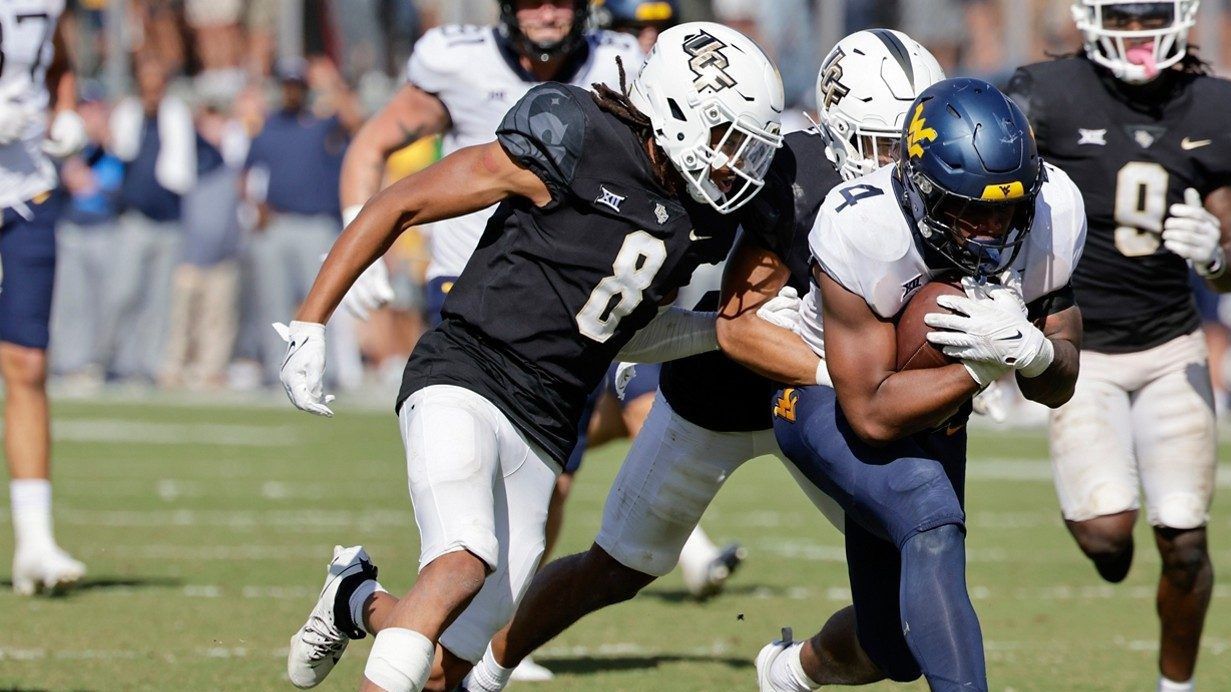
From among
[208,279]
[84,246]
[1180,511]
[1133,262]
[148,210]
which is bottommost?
[208,279]

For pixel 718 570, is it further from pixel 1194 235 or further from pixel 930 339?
pixel 930 339

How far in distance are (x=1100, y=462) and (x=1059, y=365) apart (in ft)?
4.58

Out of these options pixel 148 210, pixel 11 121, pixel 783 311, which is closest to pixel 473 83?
pixel 11 121

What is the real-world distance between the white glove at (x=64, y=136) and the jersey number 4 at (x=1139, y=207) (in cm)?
346

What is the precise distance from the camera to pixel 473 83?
19.2 ft

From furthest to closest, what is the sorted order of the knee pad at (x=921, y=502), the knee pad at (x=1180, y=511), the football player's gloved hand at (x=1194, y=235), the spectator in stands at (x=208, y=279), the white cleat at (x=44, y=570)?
the spectator in stands at (x=208, y=279) → the white cleat at (x=44, y=570) → the knee pad at (x=1180, y=511) → the football player's gloved hand at (x=1194, y=235) → the knee pad at (x=921, y=502)

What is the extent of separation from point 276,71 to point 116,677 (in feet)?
36.9

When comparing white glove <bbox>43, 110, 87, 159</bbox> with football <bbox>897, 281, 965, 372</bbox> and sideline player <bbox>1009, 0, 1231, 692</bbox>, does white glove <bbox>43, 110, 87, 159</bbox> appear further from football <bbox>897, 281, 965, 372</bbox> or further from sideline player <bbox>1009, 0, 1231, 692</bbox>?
football <bbox>897, 281, 965, 372</bbox>

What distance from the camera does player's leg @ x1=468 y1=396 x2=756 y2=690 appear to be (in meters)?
4.68

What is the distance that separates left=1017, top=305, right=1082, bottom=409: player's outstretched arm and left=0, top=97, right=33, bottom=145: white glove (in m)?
3.59

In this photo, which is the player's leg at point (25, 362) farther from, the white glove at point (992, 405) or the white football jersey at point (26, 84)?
the white glove at point (992, 405)

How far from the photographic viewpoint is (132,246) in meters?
14.3

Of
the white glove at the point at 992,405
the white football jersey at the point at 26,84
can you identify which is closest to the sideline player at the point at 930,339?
the white glove at the point at 992,405

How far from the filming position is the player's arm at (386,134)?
586cm
